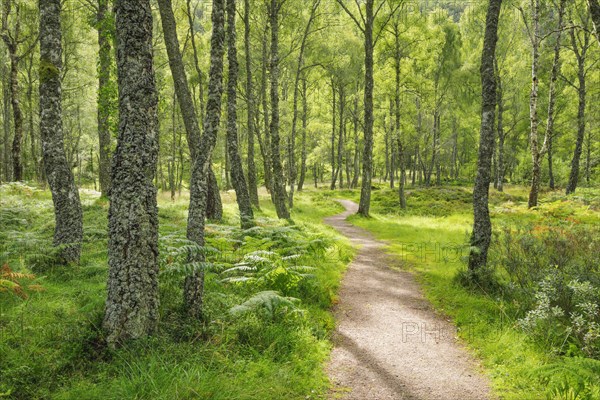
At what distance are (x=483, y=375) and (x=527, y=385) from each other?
1.91 ft

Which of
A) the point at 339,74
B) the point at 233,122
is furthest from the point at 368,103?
the point at 339,74

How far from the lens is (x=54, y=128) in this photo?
7.20 metres

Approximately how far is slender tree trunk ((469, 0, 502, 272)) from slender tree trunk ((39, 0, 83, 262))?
8.61 meters

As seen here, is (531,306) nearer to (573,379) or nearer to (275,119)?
(573,379)

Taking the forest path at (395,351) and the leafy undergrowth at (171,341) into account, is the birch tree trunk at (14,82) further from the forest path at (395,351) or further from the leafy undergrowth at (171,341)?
the forest path at (395,351)

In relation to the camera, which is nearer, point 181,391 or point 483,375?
point 181,391

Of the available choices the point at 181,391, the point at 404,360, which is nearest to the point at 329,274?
the point at 404,360

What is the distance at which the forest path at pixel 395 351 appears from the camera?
15.4 feet

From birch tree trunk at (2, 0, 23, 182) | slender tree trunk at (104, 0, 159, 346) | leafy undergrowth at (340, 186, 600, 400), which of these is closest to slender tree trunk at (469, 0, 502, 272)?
leafy undergrowth at (340, 186, 600, 400)

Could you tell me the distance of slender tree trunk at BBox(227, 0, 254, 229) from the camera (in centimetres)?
882

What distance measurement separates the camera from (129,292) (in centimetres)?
434

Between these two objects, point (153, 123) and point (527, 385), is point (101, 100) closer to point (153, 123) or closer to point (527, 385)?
point (153, 123)

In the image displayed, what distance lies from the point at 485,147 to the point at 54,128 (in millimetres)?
9292

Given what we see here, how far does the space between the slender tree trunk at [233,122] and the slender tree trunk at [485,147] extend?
5.72 meters
